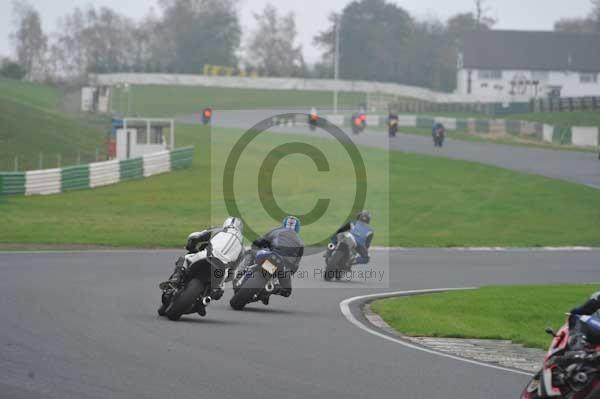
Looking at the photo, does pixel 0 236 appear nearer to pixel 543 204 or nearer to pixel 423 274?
pixel 423 274

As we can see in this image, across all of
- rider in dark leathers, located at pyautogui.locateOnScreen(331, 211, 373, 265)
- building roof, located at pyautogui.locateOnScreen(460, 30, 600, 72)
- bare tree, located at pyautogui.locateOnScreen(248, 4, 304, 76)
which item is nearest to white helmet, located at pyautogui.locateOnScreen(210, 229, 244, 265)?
rider in dark leathers, located at pyautogui.locateOnScreen(331, 211, 373, 265)

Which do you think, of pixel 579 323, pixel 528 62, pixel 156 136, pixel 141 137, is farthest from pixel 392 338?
pixel 528 62

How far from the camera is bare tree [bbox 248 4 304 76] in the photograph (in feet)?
504

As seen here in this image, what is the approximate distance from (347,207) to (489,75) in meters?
81.1

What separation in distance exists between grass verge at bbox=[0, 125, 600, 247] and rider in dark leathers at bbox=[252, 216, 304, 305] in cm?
986

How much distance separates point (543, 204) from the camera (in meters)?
34.3

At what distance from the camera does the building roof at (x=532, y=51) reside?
110 metres

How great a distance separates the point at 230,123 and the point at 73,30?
72890 mm

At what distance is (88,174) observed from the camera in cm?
3569

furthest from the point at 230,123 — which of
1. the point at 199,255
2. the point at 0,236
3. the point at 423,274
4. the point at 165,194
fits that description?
the point at 199,255

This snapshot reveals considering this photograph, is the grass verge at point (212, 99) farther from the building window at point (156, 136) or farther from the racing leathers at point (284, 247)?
the racing leathers at point (284, 247)

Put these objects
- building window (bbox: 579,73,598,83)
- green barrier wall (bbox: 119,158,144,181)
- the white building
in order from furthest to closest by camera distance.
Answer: the white building < building window (bbox: 579,73,598,83) < green barrier wall (bbox: 119,158,144,181)

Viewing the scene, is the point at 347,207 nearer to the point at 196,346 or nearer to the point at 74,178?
the point at 74,178

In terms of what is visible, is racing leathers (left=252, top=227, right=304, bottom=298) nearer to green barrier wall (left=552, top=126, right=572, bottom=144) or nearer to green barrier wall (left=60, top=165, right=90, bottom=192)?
green barrier wall (left=60, top=165, right=90, bottom=192)
